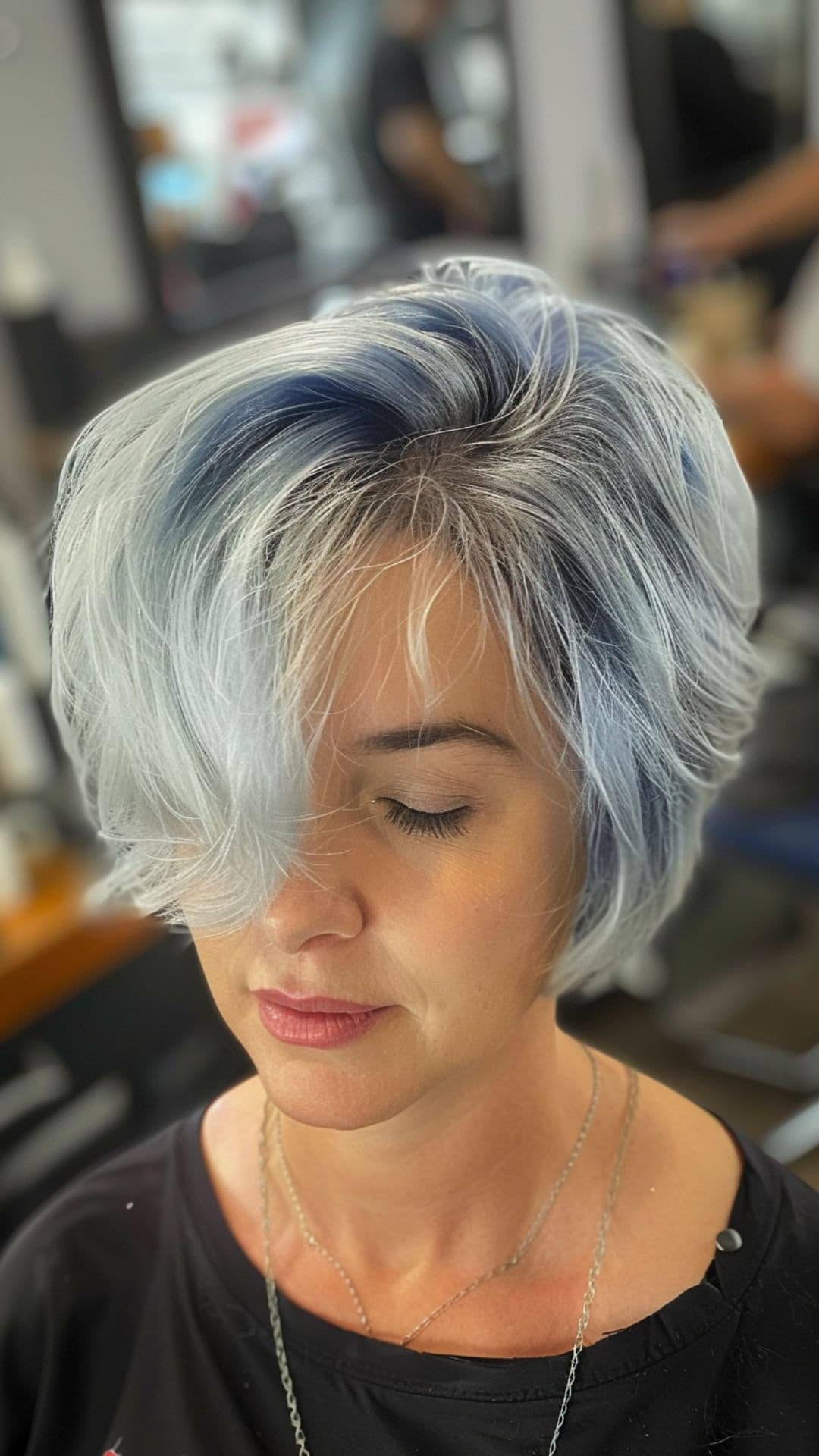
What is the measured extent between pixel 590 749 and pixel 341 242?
1843 millimetres

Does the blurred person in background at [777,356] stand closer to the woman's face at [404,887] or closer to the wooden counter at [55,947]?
the wooden counter at [55,947]

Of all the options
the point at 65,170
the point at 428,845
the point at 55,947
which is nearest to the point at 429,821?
the point at 428,845

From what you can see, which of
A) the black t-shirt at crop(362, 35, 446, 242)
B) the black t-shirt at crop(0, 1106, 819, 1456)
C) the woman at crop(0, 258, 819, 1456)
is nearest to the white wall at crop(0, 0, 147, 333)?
the black t-shirt at crop(362, 35, 446, 242)

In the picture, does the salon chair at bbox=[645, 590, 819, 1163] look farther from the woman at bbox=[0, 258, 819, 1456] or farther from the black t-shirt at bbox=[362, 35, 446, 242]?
the black t-shirt at bbox=[362, 35, 446, 242]

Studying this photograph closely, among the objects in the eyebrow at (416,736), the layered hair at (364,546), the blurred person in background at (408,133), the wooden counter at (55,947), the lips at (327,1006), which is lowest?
the wooden counter at (55,947)

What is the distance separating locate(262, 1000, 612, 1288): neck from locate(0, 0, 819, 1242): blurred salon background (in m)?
0.37

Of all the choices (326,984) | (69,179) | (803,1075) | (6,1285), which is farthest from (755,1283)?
(69,179)

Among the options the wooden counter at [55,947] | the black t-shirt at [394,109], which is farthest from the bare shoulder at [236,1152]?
the black t-shirt at [394,109]

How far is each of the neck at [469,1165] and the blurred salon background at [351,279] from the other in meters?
0.37

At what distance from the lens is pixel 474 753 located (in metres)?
0.56

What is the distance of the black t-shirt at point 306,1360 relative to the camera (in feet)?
2.02

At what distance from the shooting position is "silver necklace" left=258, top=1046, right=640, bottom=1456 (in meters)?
0.64

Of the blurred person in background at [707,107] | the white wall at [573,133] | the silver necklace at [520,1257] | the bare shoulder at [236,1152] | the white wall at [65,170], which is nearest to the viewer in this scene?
the silver necklace at [520,1257]

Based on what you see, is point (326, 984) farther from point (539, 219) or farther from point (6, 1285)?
point (539, 219)
